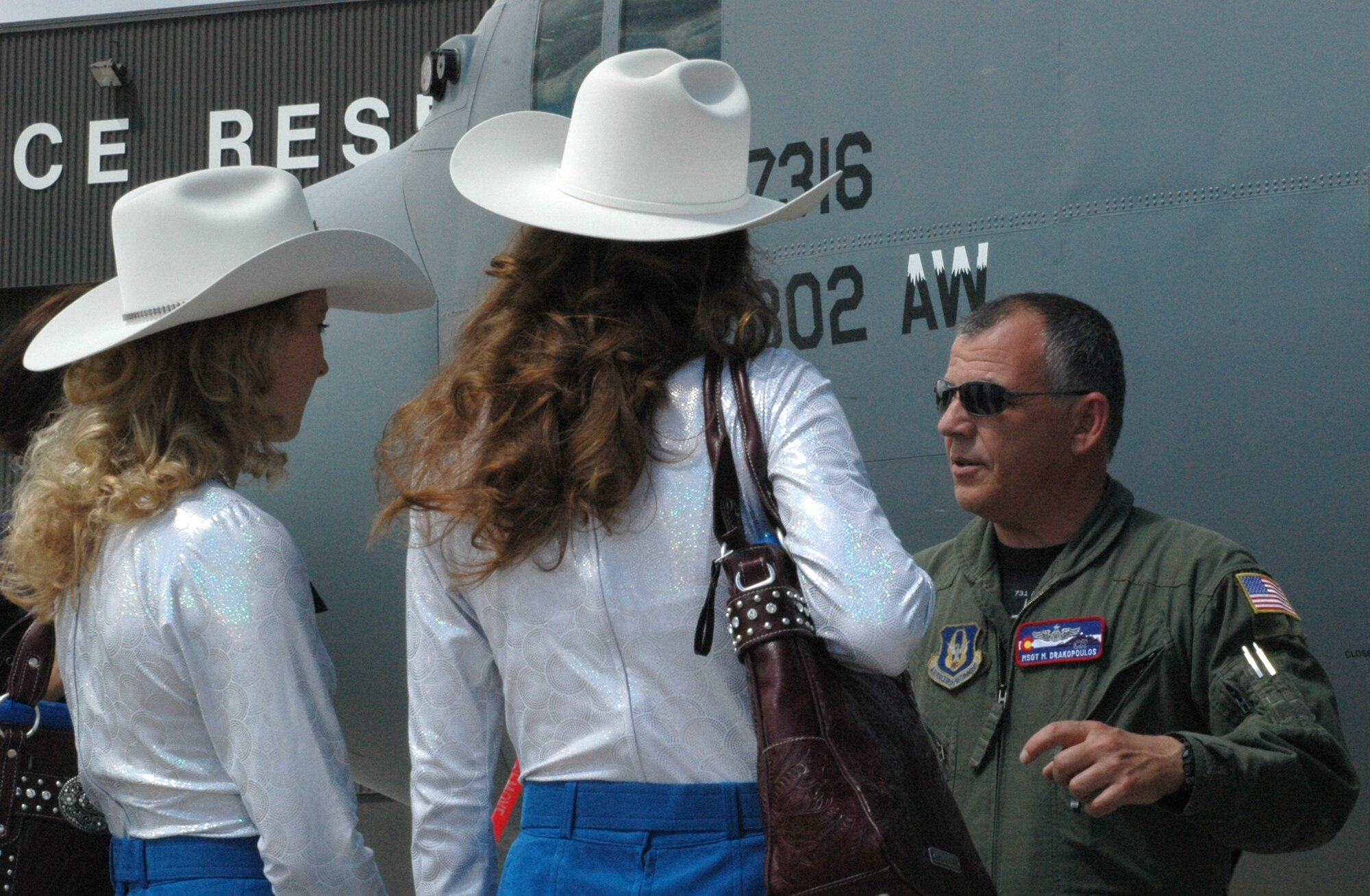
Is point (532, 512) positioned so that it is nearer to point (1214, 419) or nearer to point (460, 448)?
point (460, 448)

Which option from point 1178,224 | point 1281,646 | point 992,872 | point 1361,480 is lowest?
point 992,872

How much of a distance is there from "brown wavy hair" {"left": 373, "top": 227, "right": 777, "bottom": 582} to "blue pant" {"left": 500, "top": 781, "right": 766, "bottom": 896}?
0.34m

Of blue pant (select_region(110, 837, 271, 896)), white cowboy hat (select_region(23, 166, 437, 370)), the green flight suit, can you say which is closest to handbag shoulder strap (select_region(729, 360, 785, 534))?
white cowboy hat (select_region(23, 166, 437, 370))

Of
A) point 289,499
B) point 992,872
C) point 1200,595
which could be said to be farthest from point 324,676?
point 289,499

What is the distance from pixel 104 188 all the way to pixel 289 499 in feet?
58.3

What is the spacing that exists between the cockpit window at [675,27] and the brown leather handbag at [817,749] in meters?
2.37

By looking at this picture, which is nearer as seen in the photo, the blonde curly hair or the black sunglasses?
the blonde curly hair

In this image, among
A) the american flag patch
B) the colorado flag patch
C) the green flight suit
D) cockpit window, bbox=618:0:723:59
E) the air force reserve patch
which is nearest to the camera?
the green flight suit

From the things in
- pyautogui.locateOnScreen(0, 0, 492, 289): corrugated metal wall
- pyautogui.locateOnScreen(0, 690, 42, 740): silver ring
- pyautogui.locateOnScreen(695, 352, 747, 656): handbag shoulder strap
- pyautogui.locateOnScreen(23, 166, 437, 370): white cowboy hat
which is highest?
pyautogui.locateOnScreen(0, 0, 492, 289): corrugated metal wall

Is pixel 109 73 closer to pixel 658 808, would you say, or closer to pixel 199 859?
pixel 199 859

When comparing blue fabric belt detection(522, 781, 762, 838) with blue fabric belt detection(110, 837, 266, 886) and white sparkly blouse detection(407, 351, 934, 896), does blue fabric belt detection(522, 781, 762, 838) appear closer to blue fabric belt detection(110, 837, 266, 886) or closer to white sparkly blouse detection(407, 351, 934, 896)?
white sparkly blouse detection(407, 351, 934, 896)

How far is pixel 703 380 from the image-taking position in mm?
1985

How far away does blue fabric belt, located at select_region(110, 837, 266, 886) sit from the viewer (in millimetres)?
2176

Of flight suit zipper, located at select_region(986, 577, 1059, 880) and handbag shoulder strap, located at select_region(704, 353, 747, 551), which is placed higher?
handbag shoulder strap, located at select_region(704, 353, 747, 551)
